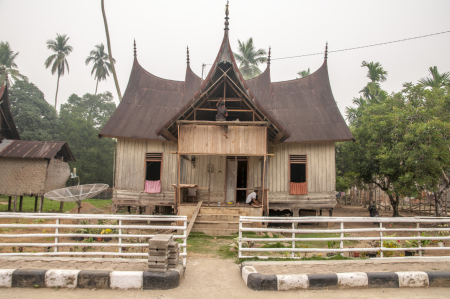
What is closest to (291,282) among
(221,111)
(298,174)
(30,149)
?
(221,111)

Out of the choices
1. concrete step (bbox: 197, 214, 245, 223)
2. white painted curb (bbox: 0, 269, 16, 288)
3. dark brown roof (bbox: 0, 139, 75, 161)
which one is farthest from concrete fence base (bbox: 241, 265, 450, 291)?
dark brown roof (bbox: 0, 139, 75, 161)

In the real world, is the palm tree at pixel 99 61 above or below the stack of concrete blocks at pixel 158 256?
above

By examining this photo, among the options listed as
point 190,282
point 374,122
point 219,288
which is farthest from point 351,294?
point 374,122

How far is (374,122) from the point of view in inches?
625

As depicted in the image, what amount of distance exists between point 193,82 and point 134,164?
6.16m

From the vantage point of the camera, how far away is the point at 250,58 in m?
38.2

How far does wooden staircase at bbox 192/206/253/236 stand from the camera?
34.4 feet

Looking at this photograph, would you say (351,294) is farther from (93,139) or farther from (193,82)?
(93,139)

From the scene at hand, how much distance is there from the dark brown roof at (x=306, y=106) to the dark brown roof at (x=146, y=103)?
4.34 m

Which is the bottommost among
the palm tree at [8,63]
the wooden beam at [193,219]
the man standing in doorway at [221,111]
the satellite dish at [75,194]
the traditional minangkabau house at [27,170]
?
the wooden beam at [193,219]

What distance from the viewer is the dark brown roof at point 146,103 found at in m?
14.4

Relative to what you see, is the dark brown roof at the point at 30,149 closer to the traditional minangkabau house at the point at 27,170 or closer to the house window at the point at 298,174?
the traditional minangkabau house at the point at 27,170

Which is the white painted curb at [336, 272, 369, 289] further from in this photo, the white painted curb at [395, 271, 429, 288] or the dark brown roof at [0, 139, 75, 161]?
the dark brown roof at [0, 139, 75, 161]

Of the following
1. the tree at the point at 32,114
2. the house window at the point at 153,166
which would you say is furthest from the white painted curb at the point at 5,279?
the tree at the point at 32,114
